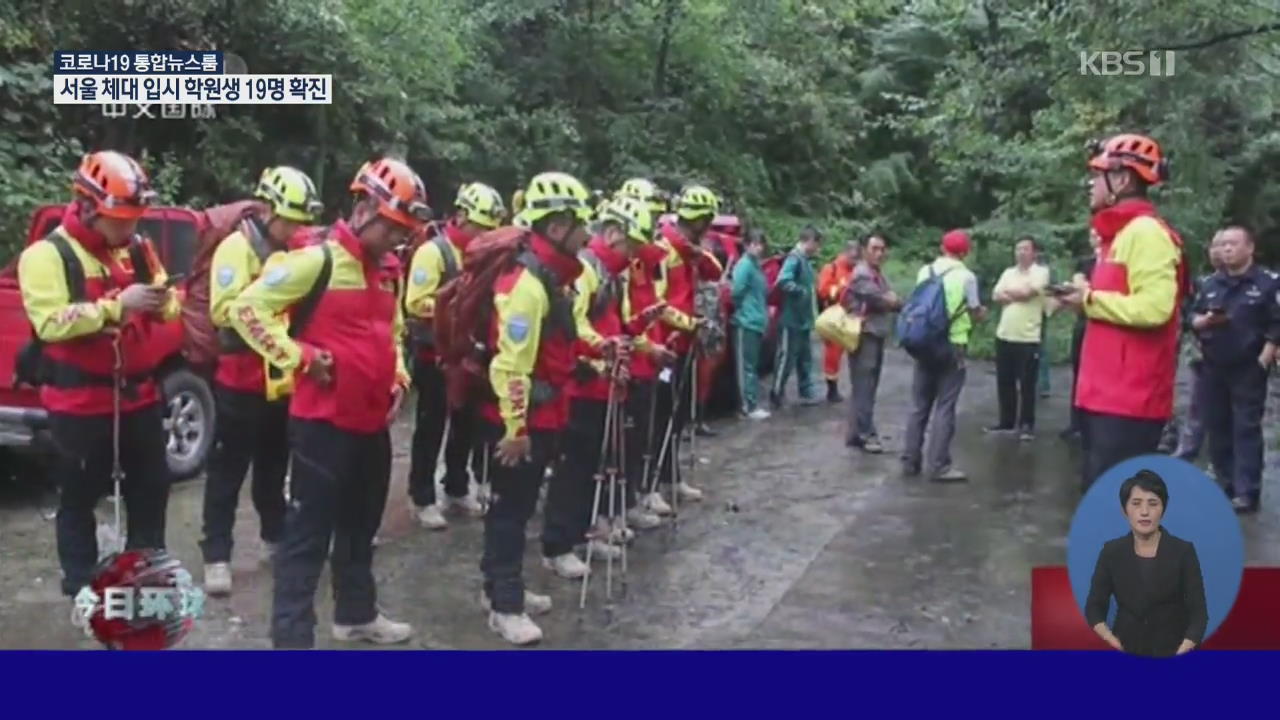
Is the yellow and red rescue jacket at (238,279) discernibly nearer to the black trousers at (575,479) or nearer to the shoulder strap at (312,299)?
the shoulder strap at (312,299)

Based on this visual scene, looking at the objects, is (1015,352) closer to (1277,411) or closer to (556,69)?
(1277,411)

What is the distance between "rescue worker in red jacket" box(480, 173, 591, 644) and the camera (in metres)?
4.62

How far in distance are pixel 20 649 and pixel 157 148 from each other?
4.79ft

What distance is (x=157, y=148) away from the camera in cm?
441

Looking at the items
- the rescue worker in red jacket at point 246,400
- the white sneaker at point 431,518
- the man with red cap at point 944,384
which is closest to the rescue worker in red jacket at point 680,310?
the white sneaker at point 431,518

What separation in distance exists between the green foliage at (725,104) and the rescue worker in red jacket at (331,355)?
0.43m

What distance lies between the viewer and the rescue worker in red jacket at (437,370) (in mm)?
A: 5879

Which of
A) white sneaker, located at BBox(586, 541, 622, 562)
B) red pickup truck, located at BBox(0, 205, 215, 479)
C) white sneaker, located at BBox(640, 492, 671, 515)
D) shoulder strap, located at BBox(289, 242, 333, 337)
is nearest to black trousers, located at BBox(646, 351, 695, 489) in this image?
white sneaker, located at BBox(640, 492, 671, 515)

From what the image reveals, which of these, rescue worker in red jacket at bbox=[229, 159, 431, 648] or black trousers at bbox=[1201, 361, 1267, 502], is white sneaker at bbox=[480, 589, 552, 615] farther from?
black trousers at bbox=[1201, 361, 1267, 502]

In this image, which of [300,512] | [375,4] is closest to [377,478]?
[300,512]

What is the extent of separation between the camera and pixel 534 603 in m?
5.34

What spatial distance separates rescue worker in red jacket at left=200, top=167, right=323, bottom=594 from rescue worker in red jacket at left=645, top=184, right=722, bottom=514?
63.9 inches

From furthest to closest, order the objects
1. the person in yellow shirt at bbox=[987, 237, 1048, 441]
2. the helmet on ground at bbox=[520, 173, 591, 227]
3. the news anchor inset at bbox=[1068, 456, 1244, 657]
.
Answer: the person in yellow shirt at bbox=[987, 237, 1048, 441]
the helmet on ground at bbox=[520, 173, 591, 227]
the news anchor inset at bbox=[1068, 456, 1244, 657]

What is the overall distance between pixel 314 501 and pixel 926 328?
12.7ft
